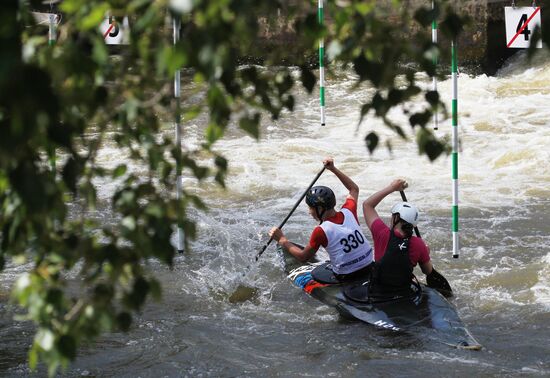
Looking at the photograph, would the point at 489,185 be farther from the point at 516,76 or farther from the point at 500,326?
the point at 516,76

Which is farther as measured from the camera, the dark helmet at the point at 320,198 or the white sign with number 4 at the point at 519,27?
the white sign with number 4 at the point at 519,27

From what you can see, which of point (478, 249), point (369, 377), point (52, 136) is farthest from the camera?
point (478, 249)

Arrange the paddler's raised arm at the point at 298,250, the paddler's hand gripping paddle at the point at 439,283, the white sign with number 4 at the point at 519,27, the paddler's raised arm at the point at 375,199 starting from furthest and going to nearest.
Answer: the white sign with number 4 at the point at 519,27, the paddler's hand gripping paddle at the point at 439,283, the paddler's raised arm at the point at 298,250, the paddler's raised arm at the point at 375,199

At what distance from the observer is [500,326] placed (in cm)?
613

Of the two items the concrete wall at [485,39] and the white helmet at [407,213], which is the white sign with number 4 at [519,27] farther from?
the white helmet at [407,213]

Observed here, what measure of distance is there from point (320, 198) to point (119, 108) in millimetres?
3992

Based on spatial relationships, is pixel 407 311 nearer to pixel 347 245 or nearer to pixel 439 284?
pixel 347 245

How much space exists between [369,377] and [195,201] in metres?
3.28

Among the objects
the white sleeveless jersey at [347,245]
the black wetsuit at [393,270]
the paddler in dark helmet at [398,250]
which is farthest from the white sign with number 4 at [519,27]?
the black wetsuit at [393,270]

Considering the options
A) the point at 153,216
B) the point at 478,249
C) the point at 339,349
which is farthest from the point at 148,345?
the point at 153,216

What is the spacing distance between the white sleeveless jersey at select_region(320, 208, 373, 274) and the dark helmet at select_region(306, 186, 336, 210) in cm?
13

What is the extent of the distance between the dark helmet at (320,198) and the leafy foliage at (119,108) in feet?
12.2

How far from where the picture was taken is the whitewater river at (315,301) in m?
5.51

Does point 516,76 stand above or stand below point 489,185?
above
